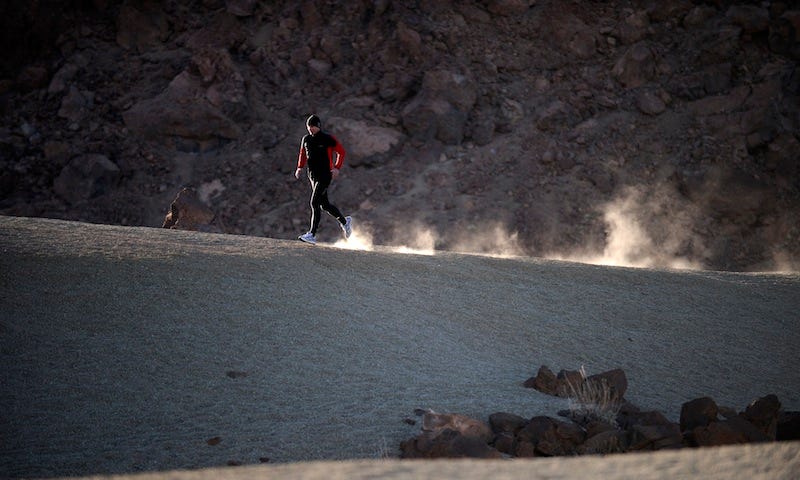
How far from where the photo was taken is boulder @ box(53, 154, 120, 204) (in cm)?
2261

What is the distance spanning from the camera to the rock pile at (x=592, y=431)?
4676mm

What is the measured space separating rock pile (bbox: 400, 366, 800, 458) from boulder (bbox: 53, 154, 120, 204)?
20.0 metres

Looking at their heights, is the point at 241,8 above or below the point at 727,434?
above

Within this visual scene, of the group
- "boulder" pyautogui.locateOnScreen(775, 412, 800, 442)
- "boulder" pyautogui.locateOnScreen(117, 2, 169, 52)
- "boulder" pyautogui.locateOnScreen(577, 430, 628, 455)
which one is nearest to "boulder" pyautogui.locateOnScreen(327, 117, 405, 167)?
"boulder" pyautogui.locateOnScreen(117, 2, 169, 52)

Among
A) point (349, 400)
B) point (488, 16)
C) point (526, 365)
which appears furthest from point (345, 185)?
point (349, 400)

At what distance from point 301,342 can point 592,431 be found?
296 cm

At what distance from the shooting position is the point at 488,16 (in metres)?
25.0

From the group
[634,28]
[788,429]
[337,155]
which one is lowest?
[788,429]

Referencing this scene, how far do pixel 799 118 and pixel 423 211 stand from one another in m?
11.5

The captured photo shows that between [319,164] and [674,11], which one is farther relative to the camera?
[674,11]

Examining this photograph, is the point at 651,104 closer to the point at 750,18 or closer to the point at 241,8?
A: the point at 750,18

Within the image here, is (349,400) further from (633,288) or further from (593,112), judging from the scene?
(593,112)

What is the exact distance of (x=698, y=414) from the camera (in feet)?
18.4

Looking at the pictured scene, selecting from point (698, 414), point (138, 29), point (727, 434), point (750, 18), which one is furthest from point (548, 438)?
point (138, 29)
